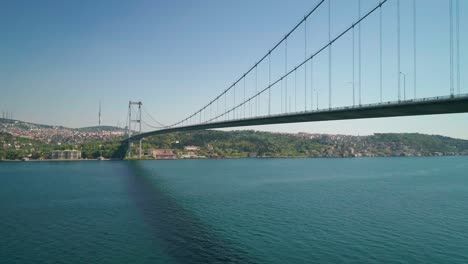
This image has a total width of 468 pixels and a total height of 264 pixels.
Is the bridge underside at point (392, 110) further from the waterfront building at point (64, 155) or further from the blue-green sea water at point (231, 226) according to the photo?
the waterfront building at point (64, 155)

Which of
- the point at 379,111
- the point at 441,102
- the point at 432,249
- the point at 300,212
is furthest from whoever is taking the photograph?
the point at 300,212

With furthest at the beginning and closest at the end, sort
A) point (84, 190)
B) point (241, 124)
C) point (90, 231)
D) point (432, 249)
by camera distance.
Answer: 1. point (84, 190)
2. point (241, 124)
3. point (90, 231)
4. point (432, 249)

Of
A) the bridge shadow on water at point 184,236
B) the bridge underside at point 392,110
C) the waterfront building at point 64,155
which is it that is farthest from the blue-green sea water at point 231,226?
the waterfront building at point 64,155

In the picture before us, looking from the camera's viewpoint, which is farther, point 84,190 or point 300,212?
point 84,190

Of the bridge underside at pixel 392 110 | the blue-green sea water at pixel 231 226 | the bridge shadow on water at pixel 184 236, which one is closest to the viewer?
the bridge underside at pixel 392 110

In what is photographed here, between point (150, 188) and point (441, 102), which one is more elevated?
point (441, 102)

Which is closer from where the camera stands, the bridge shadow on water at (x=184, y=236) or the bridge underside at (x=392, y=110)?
the bridge underside at (x=392, y=110)

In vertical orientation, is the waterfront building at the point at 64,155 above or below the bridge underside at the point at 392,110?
below

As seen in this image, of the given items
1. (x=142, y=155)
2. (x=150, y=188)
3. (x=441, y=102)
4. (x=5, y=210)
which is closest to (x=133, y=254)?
(x=441, y=102)

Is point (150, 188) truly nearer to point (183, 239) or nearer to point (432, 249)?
point (183, 239)

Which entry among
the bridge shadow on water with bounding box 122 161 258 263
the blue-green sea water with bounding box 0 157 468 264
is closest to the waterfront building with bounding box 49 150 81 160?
the blue-green sea water with bounding box 0 157 468 264
